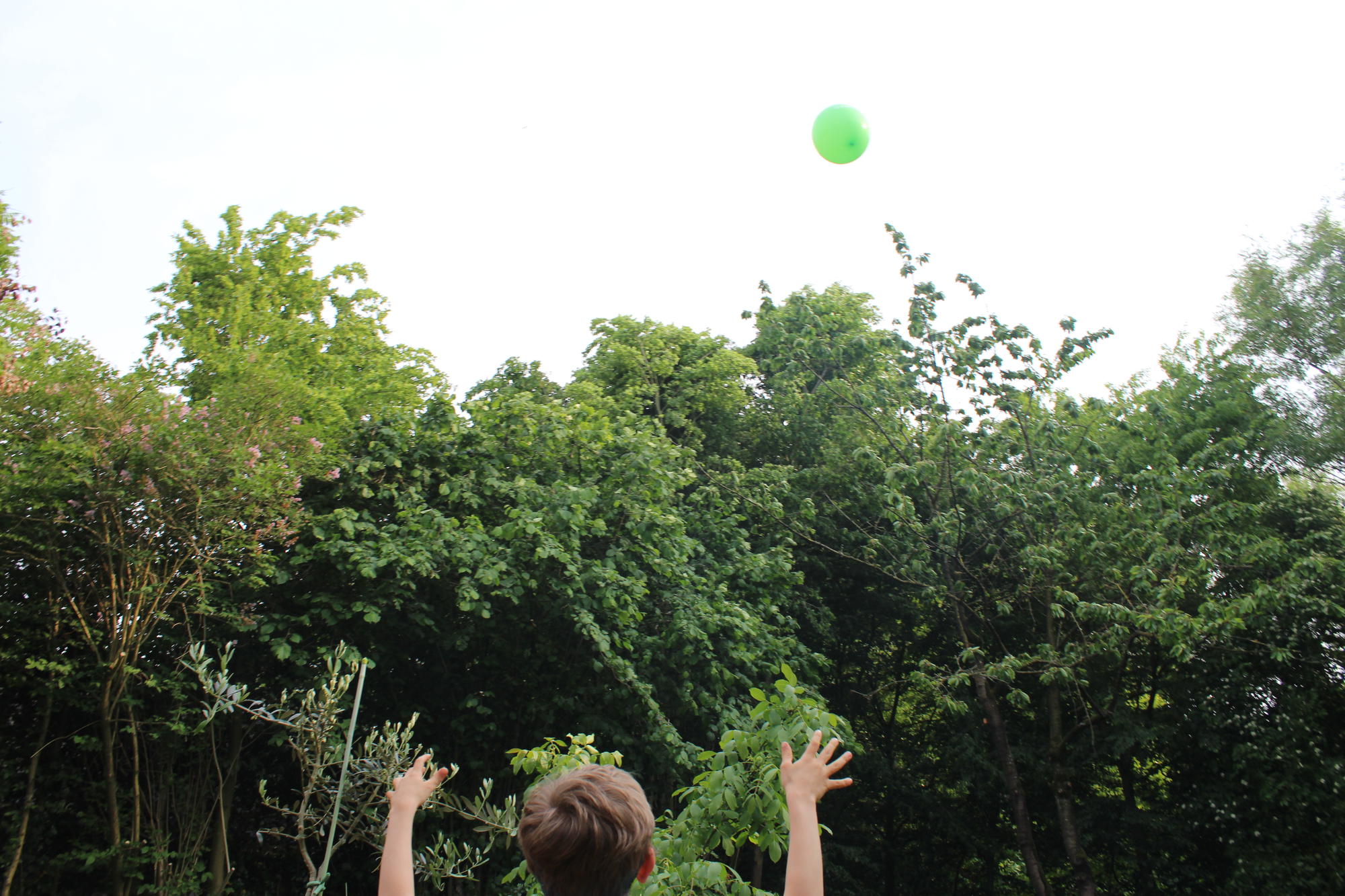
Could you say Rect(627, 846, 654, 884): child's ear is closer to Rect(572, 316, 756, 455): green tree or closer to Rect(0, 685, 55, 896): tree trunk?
Rect(0, 685, 55, 896): tree trunk

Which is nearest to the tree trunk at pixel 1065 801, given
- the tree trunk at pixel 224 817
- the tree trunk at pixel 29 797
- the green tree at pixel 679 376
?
the green tree at pixel 679 376

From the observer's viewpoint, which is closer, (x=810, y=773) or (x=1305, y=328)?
(x=810, y=773)

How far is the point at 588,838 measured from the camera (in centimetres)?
150

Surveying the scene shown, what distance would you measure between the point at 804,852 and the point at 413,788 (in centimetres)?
86

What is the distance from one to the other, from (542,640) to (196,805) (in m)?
3.63

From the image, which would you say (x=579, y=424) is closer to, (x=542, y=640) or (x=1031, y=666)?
(x=542, y=640)

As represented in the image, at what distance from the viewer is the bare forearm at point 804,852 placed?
1.48 meters

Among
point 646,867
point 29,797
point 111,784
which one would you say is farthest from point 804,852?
point 29,797

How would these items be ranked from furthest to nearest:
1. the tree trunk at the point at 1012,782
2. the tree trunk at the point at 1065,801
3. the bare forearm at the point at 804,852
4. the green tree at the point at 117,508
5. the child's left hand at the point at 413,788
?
the tree trunk at the point at 1012,782, the tree trunk at the point at 1065,801, the green tree at the point at 117,508, the child's left hand at the point at 413,788, the bare forearm at the point at 804,852

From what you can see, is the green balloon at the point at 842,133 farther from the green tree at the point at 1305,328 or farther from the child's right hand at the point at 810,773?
the green tree at the point at 1305,328

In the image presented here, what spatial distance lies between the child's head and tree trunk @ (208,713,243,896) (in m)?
7.55

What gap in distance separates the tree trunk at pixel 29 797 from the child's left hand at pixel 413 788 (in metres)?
6.65

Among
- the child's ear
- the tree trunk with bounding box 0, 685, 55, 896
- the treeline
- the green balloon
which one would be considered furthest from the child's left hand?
the tree trunk with bounding box 0, 685, 55, 896

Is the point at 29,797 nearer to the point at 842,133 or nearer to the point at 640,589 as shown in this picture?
the point at 640,589
